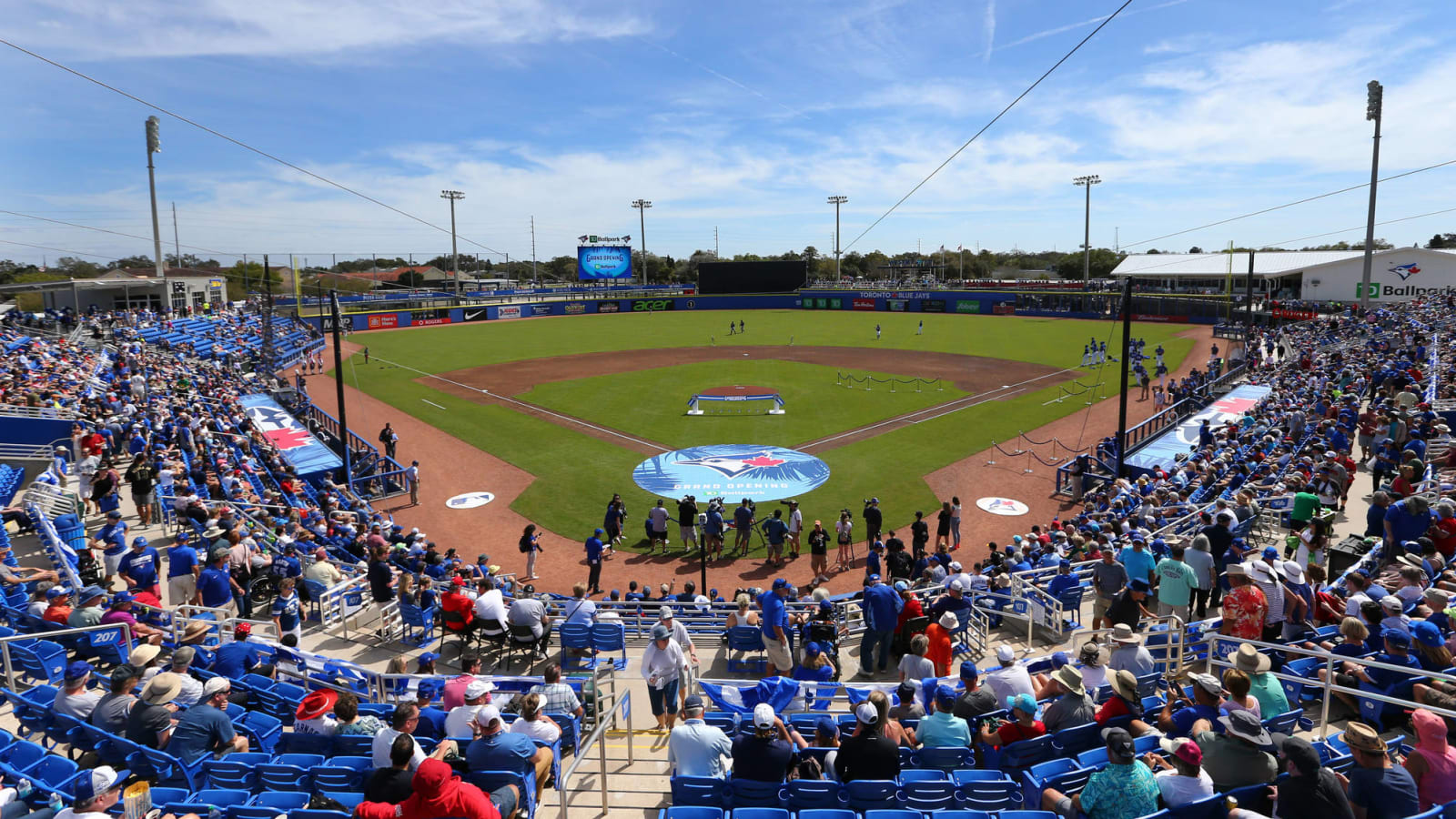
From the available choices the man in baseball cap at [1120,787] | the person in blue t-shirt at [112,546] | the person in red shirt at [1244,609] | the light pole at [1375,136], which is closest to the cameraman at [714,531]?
the person in blue t-shirt at [112,546]

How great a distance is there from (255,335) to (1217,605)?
5500cm

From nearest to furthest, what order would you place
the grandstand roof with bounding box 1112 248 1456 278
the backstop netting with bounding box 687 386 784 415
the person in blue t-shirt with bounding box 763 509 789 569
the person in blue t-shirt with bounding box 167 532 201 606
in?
the person in blue t-shirt with bounding box 167 532 201 606 → the person in blue t-shirt with bounding box 763 509 789 569 → the backstop netting with bounding box 687 386 784 415 → the grandstand roof with bounding box 1112 248 1456 278

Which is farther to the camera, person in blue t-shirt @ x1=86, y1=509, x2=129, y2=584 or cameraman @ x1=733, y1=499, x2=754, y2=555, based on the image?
cameraman @ x1=733, y1=499, x2=754, y2=555

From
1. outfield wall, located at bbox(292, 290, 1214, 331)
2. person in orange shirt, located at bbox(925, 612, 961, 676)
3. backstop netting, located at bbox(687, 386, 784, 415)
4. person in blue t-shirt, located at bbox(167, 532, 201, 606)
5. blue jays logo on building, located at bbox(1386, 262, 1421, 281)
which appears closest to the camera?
person in orange shirt, located at bbox(925, 612, 961, 676)

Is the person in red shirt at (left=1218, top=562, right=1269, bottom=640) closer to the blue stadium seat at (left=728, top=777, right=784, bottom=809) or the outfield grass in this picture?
the blue stadium seat at (left=728, top=777, right=784, bottom=809)

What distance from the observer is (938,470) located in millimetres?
24469

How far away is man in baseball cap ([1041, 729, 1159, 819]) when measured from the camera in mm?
4844

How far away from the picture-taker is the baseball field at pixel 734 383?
Answer: 2448 cm

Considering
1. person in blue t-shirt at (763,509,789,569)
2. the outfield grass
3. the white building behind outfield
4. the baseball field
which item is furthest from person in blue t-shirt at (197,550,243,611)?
the white building behind outfield

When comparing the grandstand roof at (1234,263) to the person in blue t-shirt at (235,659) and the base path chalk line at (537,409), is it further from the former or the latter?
the person in blue t-shirt at (235,659)

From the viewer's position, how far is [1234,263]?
83.4 meters

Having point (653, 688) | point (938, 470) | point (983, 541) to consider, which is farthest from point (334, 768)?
point (938, 470)

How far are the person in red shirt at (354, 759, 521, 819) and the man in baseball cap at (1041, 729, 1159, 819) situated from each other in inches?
159

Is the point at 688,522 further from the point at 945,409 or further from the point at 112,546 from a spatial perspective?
the point at 945,409
